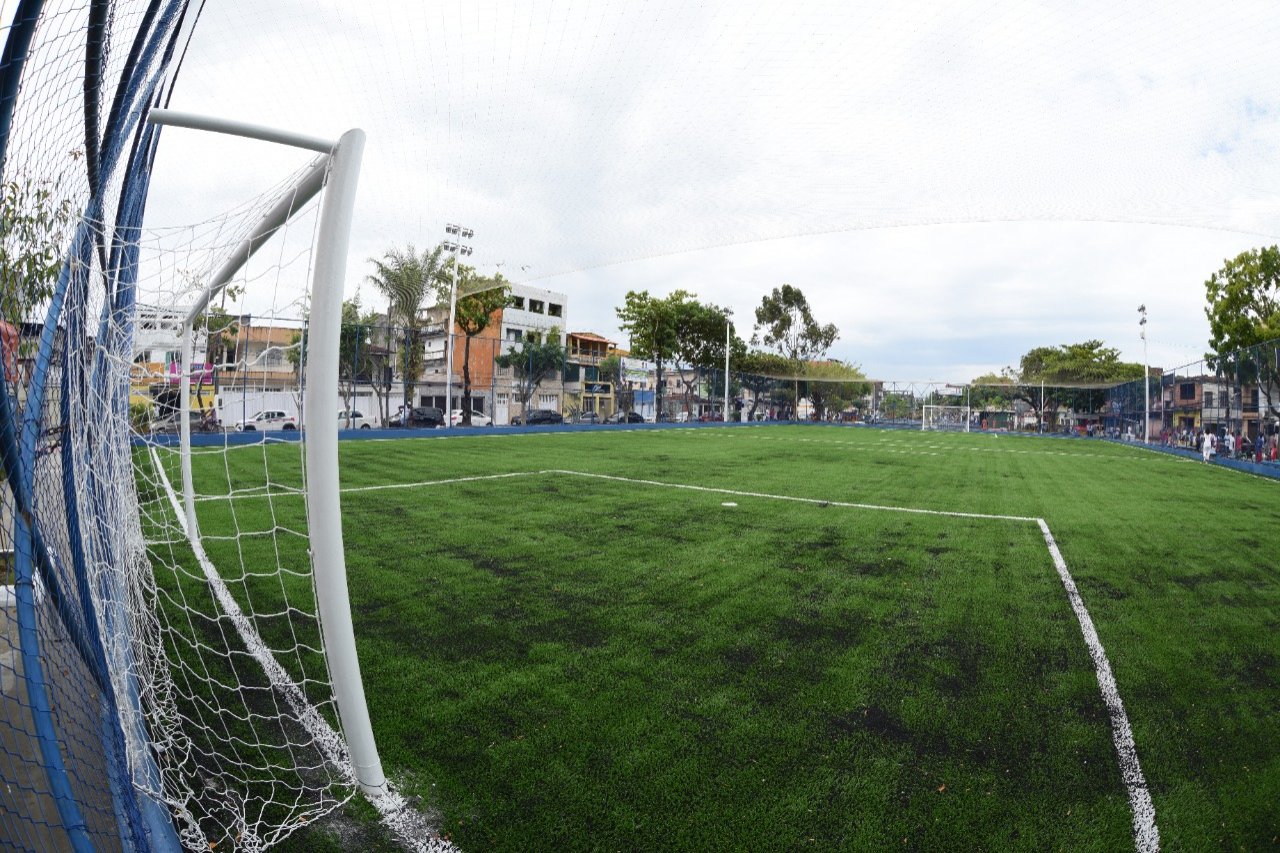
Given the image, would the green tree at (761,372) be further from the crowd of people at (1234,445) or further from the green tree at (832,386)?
the crowd of people at (1234,445)

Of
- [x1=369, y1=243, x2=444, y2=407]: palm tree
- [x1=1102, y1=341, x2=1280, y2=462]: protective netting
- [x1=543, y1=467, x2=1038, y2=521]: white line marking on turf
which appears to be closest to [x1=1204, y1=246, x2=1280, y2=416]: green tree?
[x1=1102, y1=341, x2=1280, y2=462]: protective netting

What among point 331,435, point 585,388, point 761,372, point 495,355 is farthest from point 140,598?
point 761,372

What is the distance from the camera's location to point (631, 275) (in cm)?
4275

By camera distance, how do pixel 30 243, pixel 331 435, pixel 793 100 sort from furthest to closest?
pixel 793 100 < pixel 30 243 < pixel 331 435

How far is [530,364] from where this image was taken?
2942cm

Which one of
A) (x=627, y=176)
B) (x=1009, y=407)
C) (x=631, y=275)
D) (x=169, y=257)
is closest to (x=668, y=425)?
(x=631, y=275)

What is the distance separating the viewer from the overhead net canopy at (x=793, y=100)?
5102mm

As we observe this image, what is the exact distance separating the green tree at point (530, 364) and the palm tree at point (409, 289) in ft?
15.9

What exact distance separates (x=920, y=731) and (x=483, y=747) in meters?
1.86

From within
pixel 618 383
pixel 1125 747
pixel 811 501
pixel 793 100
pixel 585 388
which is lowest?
pixel 1125 747

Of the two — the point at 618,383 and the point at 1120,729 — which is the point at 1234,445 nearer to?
the point at 1120,729

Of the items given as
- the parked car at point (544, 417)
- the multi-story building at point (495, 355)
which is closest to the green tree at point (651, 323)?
the multi-story building at point (495, 355)

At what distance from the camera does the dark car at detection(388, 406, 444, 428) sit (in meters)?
23.3

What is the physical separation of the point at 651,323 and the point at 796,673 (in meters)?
40.2
